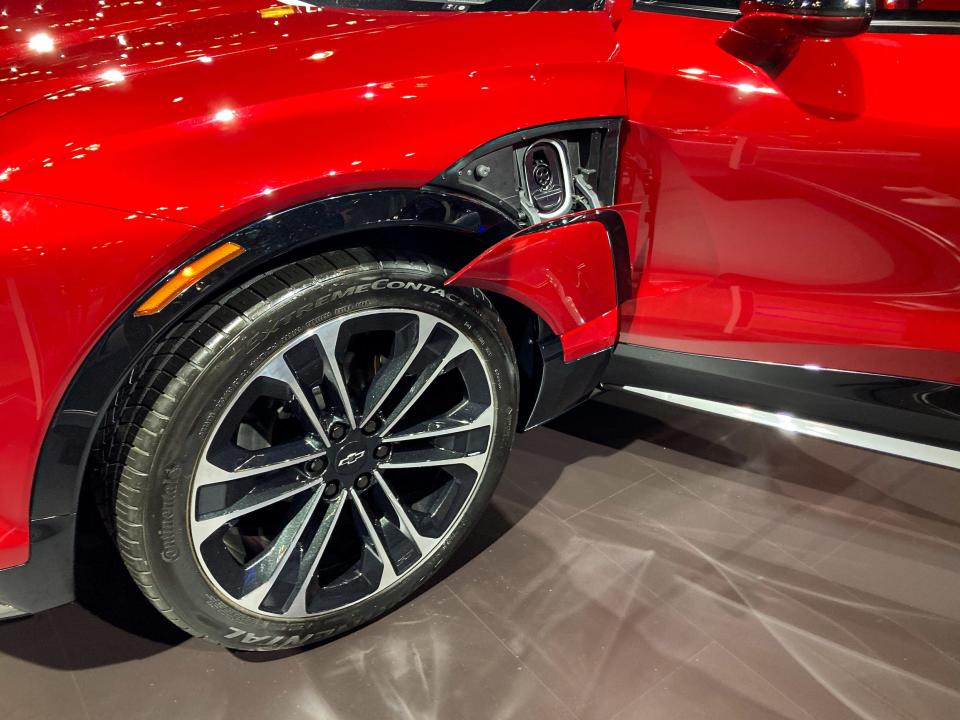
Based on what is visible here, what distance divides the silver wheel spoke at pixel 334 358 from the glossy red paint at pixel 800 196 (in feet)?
2.09

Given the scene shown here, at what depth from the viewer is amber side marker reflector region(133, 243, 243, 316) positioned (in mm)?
1091

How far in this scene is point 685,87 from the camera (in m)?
1.46

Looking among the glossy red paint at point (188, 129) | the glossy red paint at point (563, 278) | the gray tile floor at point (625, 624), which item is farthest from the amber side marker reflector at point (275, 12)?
the gray tile floor at point (625, 624)

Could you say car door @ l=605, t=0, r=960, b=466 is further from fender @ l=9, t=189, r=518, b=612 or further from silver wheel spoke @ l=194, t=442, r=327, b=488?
silver wheel spoke @ l=194, t=442, r=327, b=488

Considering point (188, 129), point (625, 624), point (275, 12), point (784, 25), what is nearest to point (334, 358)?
point (188, 129)

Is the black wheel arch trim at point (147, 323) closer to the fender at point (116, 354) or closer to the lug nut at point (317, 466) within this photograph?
the fender at point (116, 354)

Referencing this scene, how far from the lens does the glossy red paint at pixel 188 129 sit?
1.02 m

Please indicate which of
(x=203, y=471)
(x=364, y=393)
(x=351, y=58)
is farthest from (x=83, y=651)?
(x=351, y=58)

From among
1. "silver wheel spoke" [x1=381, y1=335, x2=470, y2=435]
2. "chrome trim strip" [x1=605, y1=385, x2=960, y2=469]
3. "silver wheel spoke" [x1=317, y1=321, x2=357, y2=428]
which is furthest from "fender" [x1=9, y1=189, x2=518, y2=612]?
"chrome trim strip" [x1=605, y1=385, x2=960, y2=469]

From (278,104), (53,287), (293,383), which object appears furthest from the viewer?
(293,383)

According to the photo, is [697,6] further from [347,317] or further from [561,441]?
[561,441]

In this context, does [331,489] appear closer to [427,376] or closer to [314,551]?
[314,551]

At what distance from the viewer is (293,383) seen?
127 cm

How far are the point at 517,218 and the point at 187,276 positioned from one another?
0.57 meters
